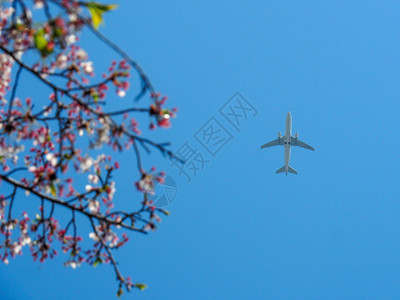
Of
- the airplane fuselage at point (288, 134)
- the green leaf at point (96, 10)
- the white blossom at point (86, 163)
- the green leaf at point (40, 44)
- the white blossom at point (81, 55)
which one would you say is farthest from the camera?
the airplane fuselage at point (288, 134)

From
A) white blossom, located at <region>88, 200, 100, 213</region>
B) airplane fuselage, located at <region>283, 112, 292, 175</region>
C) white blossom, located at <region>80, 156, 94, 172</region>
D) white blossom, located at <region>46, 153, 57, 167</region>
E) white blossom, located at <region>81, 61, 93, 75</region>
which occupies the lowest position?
white blossom, located at <region>88, 200, 100, 213</region>

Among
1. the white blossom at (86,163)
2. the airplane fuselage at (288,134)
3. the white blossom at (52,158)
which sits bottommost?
the white blossom at (52,158)

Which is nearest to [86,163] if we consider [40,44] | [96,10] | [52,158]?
[52,158]

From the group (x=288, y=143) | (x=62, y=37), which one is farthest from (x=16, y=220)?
(x=288, y=143)

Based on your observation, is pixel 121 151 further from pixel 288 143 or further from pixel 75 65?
pixel 288 143

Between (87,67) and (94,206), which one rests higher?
(87,67)

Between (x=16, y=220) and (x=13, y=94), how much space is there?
3689 millimetres

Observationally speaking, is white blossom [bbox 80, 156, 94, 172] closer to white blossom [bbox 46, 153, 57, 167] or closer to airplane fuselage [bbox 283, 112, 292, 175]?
white blossom [bbox 46, 153, 57, 167]

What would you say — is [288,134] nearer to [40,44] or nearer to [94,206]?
[94,206]

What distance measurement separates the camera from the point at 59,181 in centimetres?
762

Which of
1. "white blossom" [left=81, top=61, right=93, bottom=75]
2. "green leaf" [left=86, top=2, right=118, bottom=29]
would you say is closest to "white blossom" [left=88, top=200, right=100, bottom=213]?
"white blossom" [left=81, top=61, right=93, bottom=75]

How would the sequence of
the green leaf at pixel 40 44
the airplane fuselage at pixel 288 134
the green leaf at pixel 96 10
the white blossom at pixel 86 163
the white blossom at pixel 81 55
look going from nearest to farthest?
the green leaf at pixel 96 10
the green leaf at pixel 40 44
the white blossom at pixel 81 55
the white blossom at pixel 86 163
the airplane fuselage at pixel 288 134

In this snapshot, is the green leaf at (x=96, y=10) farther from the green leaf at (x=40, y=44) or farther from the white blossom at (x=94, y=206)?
the white blossom at (x=94, y=206)

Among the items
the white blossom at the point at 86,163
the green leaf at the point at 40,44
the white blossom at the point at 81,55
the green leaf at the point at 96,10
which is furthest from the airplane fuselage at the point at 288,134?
the green leaf at the point at 96,10
